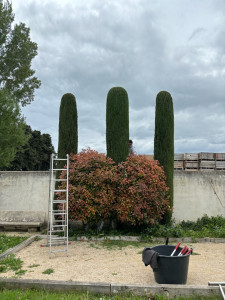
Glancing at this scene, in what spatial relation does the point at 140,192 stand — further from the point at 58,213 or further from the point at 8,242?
the point at 8,242

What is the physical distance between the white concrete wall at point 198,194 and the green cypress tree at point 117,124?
277 centimetres

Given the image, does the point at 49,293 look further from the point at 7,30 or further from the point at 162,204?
the point at 7,30

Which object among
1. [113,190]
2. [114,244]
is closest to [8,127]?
[113,190]

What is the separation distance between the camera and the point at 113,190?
8.04 metres

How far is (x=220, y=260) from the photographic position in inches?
Result: 233

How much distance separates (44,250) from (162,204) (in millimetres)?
3820

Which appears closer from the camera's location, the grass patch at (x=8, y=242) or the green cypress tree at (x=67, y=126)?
the grass patch at (x=8, y=242)

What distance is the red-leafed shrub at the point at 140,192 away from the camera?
768cm

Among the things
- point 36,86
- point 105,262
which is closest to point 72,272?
point 105,262

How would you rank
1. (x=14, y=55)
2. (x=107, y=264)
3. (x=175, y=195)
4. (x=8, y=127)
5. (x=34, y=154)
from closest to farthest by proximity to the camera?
(x=107, y=264)
(x=175, y=195)
(x=8, y=127)
(x=14, y=55)
(x=34, y=154)

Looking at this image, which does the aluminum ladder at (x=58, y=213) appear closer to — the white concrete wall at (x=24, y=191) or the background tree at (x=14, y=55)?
the white concrete wall at (x=24, y=191)

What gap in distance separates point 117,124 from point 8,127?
6235mm

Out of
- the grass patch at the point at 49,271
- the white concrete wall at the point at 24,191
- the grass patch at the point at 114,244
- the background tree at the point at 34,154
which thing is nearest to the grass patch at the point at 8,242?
the grass patch at the point at 49,271

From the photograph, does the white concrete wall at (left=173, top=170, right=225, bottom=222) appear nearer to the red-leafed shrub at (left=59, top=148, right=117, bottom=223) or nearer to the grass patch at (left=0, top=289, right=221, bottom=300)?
the red-leafed shrub at (left=59, top=148, right=117, bottom=223)
